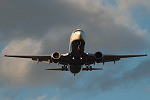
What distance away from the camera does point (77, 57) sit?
125 feet

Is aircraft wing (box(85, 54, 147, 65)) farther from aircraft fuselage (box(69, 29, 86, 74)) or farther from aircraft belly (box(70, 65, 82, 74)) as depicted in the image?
aircraft belly (box(70, 65, 82, 74))

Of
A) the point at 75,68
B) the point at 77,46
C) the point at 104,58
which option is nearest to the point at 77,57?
the point at 77,46

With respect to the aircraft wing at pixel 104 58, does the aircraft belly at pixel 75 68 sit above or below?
below

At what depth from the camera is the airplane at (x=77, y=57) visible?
118 ft

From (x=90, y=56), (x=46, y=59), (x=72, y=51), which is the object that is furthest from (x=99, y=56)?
(x=46, y=59)

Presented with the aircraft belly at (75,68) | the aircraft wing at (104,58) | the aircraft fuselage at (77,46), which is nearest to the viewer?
the aircraft fuselage at (77,46)

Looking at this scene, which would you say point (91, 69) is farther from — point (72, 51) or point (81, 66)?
point (72, 51)

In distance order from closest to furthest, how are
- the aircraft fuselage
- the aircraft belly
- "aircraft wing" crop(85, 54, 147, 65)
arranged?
1. the aircraft fuselage
2. "aircraft wing" crop(85, 54, 147, 65)
3. the aircraft belly

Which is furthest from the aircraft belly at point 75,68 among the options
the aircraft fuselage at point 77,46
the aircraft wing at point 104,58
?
the aircraft wing at point 104,58

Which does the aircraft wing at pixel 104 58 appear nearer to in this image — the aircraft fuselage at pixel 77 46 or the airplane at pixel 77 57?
the airplane at pixel 77 57

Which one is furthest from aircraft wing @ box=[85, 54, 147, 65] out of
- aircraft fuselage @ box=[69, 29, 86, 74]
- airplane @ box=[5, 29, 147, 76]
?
aircraft fuselage @ box=[69, 29, 86, 74]

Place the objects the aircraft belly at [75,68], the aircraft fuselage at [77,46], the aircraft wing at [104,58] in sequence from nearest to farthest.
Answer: the aircraft fuselage at [77,46] < the aircraft wing at [104,58] < the aircraft belly at [75,68]

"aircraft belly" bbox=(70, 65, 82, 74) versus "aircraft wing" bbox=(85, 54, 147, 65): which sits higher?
"aircraft wing" bbox=(85, 54, 147, 65)

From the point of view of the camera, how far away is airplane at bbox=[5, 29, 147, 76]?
36094 millimetres
